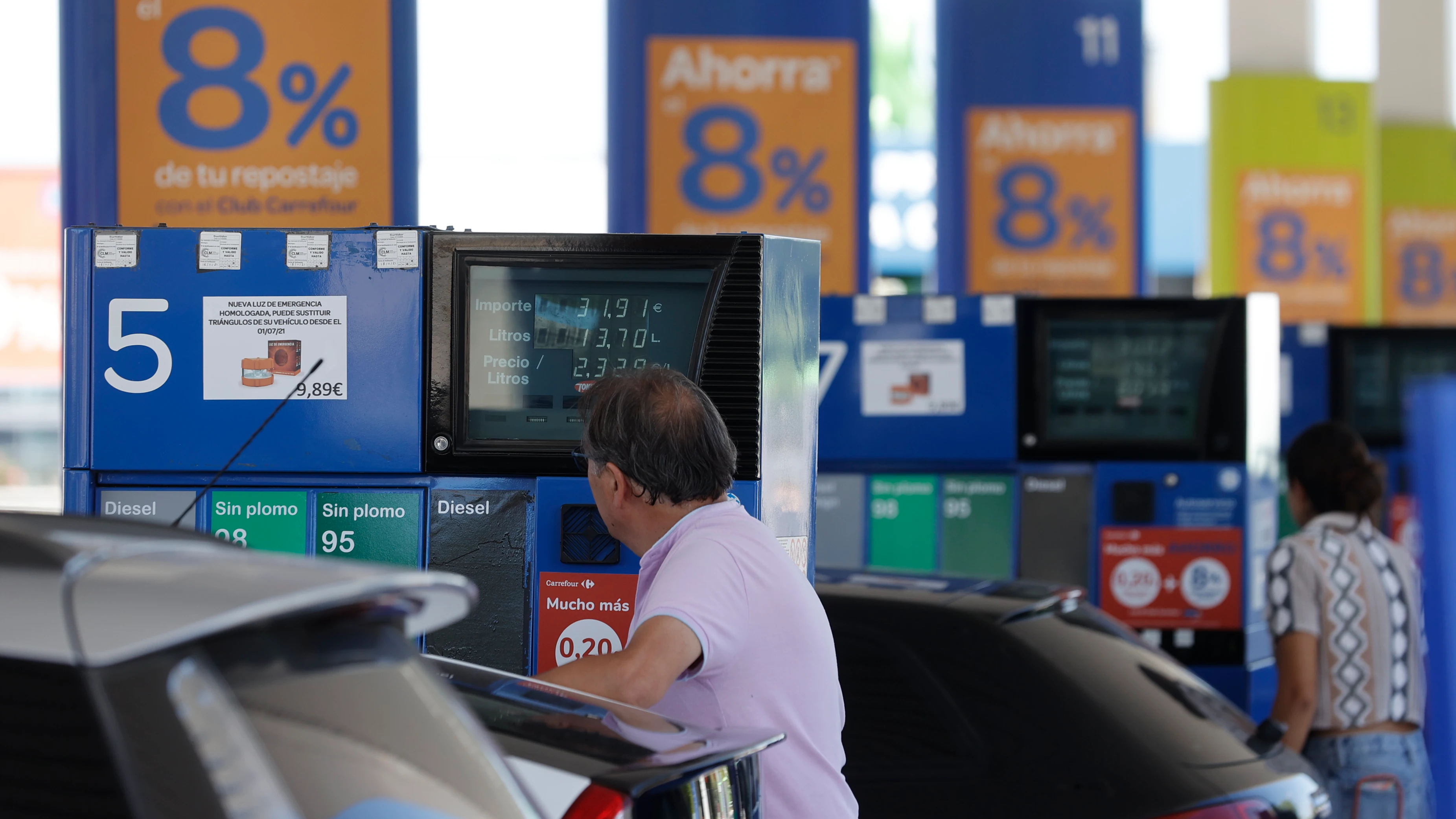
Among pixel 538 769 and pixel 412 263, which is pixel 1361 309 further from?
pixel 538 769

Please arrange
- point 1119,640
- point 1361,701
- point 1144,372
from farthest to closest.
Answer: point 1144,372 → point 1361,701 → point 1119,640

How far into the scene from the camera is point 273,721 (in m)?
1.17

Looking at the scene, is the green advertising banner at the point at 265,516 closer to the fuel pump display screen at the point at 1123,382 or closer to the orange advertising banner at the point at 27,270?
the fuel pump display screen at the point at 1123,382

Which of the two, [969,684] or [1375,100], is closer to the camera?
[969,684]

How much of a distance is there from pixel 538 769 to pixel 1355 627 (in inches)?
124

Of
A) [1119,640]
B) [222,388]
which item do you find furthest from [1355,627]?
[222,388]

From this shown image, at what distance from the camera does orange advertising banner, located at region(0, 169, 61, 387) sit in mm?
16781

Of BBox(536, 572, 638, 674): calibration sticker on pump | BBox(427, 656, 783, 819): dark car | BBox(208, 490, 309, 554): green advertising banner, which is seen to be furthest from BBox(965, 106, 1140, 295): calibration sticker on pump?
BBox(427, 656, 783, 819): dark car

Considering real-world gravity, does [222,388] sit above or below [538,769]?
above

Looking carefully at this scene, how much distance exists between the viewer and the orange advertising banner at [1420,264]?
Answer: 10.7 meters

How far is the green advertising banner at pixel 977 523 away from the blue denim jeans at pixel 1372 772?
1.47m

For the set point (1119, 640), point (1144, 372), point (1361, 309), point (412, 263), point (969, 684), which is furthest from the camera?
point (1361, 309)

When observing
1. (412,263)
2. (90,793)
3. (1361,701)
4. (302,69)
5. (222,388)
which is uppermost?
(302,69)

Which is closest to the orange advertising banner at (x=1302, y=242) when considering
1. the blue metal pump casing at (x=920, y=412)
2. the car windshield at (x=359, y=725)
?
the blue metal pump casing at (x=920, y=412)
